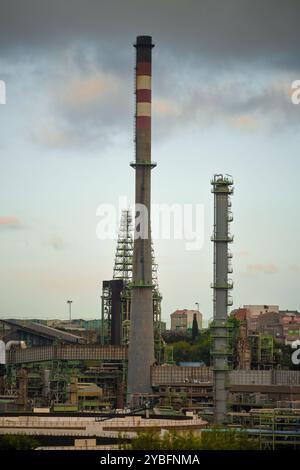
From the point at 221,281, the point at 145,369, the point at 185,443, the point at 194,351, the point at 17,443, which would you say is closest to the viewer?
the point at 185,443

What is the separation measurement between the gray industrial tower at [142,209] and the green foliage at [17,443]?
38.2 metres

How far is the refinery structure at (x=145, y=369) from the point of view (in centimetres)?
8069

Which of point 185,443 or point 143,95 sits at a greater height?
point 143,95

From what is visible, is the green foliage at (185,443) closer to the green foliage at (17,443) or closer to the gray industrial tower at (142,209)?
the green foliage at (17,443)

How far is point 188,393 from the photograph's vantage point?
105438mm

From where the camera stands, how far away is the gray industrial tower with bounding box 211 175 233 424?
92125 millimetres

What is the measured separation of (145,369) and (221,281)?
11.3 m

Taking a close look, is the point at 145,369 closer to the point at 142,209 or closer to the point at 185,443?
the point at 142,209

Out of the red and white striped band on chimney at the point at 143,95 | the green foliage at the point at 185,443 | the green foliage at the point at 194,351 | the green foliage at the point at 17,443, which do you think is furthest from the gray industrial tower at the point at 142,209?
the green foliage at the point at 185,443

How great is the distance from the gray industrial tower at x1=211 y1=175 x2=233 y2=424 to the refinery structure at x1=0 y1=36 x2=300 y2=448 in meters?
0.06

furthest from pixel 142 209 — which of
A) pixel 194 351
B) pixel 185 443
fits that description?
pixel 185 443

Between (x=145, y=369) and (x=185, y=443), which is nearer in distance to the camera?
(x=185, y=443)

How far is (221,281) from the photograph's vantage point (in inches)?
3632
